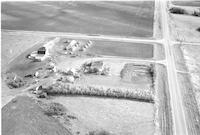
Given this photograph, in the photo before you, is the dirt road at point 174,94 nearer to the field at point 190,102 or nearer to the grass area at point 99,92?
the field at point 190,102

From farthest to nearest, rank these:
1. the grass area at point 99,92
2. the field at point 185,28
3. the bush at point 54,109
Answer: the field at point 185,28
the grass area at point 99,92
the bush at point 54,109

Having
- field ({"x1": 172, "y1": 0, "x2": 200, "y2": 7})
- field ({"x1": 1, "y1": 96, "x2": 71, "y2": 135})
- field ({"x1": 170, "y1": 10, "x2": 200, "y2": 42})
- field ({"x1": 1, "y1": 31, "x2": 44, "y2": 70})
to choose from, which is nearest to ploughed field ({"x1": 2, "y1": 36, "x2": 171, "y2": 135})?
field ({"x1": 1, "y1": 96, "x2": 71, "y2": 135})

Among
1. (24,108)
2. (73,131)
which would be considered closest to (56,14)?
(24,108)

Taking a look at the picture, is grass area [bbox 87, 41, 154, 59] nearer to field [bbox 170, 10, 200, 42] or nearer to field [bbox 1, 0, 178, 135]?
field [bbox 1, 0, 178, 135]

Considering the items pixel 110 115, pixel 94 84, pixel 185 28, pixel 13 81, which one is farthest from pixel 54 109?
pixel 185 28

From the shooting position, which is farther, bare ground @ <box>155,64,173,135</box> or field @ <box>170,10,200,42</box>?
field @ <box>170,10,200,42</box>

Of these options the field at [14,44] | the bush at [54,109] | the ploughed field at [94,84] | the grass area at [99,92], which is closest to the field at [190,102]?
the ploughed field at [94,84]
